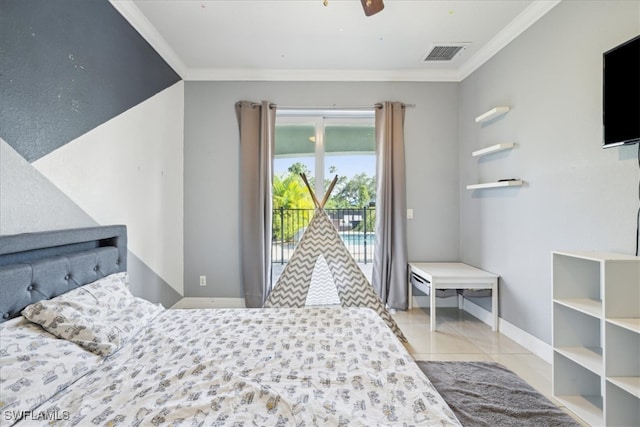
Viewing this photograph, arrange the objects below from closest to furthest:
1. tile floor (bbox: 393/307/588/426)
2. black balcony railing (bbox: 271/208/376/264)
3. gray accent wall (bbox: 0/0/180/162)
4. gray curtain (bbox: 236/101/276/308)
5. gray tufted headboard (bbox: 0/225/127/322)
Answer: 1. gray tufted headboard (bbox: 0/225/127/322)
2. gray accent wall (bbox: 0/0/180/162)
3. tile floor (bbox: 393/307/588/426)
4. gray curtain (bbox: 236/101/276/308)
5. black balcony railing (bbox: 271/208/376/264)

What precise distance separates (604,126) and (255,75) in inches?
125

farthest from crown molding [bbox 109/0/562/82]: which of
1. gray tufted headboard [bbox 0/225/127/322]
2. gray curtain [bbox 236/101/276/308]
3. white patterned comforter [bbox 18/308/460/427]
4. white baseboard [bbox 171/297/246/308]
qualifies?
white patterned comforter [bbox 18/308/460/427]

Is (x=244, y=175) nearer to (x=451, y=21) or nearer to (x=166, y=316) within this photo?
(x=166, y=316)

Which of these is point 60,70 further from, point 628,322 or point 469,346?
point 469,346

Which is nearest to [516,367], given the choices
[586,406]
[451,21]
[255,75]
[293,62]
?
[586,406]

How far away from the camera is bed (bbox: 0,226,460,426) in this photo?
1.02 m

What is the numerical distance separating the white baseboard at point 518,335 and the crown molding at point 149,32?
4.12 m

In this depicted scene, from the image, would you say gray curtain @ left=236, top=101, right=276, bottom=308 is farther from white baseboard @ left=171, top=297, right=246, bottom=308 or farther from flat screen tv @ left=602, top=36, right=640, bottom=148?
flat screen tv @ left=602, top=36, right=640, bottom=148

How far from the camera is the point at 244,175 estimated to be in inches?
140

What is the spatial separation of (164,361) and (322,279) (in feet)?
6.85

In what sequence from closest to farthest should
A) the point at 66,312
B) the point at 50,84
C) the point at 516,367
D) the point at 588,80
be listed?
the point at 66,312 → the point at 50,84 → the point at 588,80 → the point at 516,367

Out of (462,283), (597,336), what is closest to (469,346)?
(462,283)

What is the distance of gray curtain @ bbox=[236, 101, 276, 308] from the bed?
1539 mm

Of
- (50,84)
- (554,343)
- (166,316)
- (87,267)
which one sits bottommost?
(554,343)
